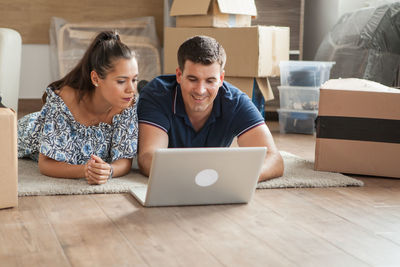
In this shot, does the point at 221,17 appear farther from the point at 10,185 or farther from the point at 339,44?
the point at 10,185

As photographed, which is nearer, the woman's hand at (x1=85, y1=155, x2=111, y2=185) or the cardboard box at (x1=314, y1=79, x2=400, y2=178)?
the woman's hand at (x1=85, y1=155, x2=111, y2=185)

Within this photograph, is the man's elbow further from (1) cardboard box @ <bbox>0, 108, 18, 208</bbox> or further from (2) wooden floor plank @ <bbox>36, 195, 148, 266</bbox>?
(1) cardboard box @ <bbox>0, 108, 18, 208</bbox>

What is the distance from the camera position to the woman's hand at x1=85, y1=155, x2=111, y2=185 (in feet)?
5.88

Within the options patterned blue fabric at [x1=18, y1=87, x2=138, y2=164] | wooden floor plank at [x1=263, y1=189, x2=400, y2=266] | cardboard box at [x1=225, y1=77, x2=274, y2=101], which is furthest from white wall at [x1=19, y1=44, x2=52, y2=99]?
wooden floor plank at [x1=263, y1=189, x2=400, y2=266]

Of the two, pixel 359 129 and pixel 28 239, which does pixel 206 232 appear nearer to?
pixel 28 239

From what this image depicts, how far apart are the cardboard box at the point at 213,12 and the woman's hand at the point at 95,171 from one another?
1.62m

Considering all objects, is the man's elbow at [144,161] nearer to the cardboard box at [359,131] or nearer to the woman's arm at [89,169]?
the woman's arm at [89,169]

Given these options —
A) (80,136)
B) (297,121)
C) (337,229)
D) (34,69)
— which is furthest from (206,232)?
(34,69)

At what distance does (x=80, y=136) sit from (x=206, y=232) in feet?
2.53

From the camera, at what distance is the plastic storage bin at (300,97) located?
336 cm

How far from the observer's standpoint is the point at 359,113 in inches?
83.1

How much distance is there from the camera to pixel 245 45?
3219 mm

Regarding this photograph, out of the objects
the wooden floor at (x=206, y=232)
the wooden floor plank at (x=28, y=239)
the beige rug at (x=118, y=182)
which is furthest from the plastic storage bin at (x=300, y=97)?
the wooden floor plank at (x=28, y=239)

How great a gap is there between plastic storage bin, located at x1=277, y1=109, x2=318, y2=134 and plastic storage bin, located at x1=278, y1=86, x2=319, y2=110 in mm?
33
